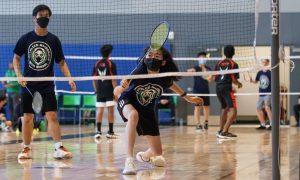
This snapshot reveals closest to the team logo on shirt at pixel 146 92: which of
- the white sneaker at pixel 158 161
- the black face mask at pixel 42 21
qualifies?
the white sneaker at pixel 158 161

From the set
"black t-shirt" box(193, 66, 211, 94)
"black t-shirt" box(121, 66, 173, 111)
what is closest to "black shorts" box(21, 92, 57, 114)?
"black t-shirt" box(121, 66, 173, 111)

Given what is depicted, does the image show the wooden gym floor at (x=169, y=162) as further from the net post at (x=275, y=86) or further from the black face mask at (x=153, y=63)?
the black face mask at (x=153, y=63)

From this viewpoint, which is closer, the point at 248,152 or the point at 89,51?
the point at 248,152

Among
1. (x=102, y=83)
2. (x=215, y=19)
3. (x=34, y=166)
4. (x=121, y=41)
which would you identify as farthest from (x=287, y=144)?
(x=121, y=41)

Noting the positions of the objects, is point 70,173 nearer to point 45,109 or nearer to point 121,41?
point 45,109

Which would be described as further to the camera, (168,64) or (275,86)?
(168,64)

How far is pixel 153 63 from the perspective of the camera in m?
8.45

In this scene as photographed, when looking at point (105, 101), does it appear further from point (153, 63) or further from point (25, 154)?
point (153, 63)

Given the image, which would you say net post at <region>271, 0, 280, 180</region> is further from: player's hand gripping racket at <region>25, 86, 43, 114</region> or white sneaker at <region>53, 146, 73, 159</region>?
player's hand gripping racket at <region>25, 86, 43, 114</region>

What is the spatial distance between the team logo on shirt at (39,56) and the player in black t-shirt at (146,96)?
1.79m

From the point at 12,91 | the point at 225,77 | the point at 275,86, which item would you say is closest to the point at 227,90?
the point at 225,77

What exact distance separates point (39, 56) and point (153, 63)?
7.75 ft

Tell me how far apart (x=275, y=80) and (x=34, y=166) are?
3.92 meters

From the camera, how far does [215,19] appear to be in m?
21.7
